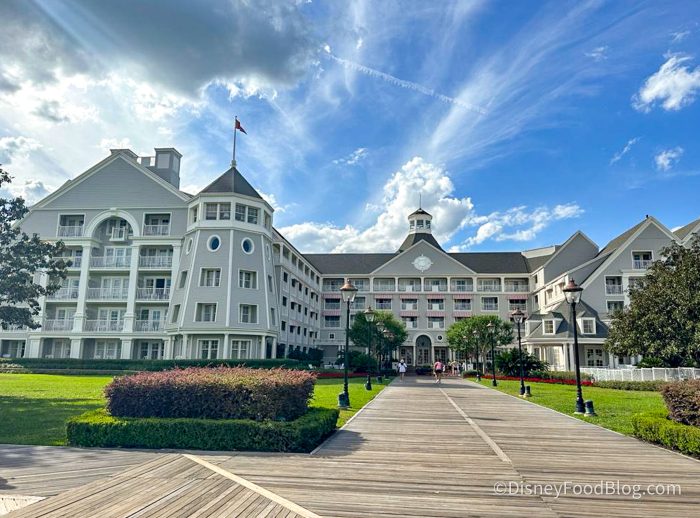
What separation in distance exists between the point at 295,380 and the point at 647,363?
29732 mm

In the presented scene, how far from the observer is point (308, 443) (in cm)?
919

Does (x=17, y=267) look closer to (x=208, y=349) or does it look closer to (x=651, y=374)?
(x=208, y=349)

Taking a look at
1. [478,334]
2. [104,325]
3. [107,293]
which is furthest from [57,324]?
[478,334]

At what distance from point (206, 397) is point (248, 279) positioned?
29810mm

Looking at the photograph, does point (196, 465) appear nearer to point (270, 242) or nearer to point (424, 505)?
point (424, 505)

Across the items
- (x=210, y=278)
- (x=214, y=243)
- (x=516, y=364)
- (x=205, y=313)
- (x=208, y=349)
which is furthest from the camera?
(x=516, y=364)

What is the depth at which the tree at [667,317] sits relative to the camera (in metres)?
26.9

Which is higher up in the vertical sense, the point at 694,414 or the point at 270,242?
the point at 270,242

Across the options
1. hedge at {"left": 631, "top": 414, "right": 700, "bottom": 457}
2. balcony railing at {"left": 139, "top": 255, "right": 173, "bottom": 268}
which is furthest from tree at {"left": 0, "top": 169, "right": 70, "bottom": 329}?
hedge at {"left": 631, "top": 414, "right": 700, "bottom": 457}

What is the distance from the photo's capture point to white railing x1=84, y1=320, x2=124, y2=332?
42.0 metres

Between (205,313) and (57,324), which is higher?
(205,313)

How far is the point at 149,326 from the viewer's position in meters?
41.8

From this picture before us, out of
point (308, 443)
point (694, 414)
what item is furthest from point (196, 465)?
point (694, 414)

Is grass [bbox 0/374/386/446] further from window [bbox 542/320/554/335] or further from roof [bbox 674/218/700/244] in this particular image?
roof [bbox 674/218/700/244]
